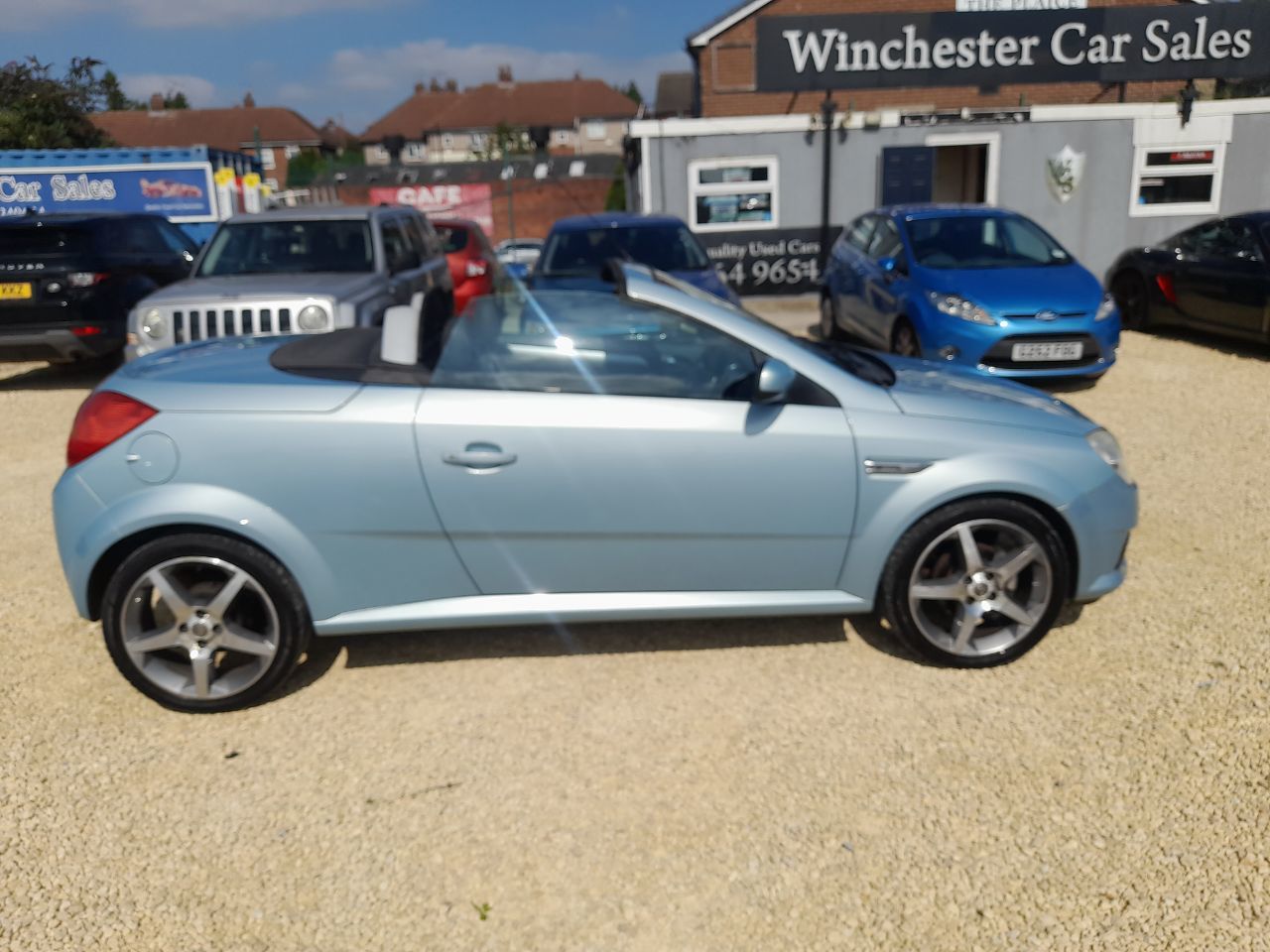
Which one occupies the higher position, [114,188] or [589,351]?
[114,188]

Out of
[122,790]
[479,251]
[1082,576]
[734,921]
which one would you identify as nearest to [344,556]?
[122,790]

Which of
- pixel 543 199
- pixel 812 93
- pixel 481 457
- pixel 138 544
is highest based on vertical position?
pixel 812 93

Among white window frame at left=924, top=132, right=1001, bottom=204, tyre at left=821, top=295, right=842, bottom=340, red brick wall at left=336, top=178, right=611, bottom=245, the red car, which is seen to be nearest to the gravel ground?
tyre at left=821, top=295, right=842, bottom=340

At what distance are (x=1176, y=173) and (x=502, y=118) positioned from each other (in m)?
Result: 61.3

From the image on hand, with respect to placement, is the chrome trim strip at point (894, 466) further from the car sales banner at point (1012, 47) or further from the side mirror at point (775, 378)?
the car sales banner at point (1012, 47)

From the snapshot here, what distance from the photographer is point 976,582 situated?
3.53 m

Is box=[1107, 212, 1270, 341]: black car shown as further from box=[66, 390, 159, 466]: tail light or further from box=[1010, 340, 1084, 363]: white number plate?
box=[66, 390, 159, 466]: tail light

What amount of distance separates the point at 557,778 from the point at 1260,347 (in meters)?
9.95

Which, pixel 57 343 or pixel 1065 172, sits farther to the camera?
pixel 1065 172

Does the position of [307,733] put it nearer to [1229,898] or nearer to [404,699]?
[404,699]

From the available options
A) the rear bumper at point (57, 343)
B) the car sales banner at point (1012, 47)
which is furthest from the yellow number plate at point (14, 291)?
the car sales banner at point (1012, 47)

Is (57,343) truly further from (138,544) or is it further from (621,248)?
(138,544)

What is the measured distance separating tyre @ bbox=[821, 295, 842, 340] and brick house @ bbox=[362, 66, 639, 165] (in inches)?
2304

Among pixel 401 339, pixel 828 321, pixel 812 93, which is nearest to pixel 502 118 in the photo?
pixel 812 93
